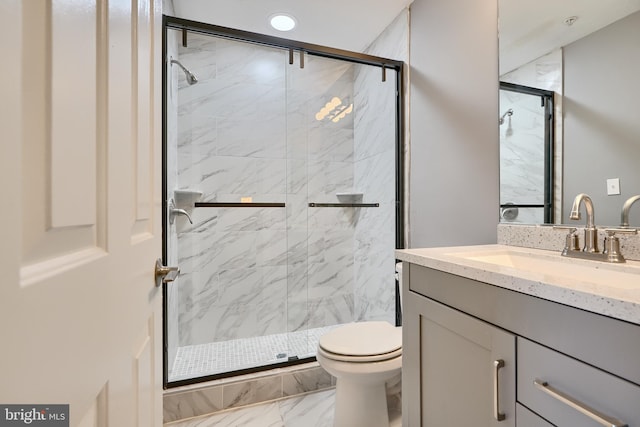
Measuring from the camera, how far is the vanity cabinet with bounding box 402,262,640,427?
546 mm

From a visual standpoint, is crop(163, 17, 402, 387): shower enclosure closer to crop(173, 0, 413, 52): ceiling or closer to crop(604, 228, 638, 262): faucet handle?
crop(173, 0, 413, 52): ceiling

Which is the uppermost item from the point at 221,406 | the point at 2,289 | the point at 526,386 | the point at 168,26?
the point at 168,26

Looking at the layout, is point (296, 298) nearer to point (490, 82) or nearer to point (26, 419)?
point (490, 82)

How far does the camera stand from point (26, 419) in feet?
1.03

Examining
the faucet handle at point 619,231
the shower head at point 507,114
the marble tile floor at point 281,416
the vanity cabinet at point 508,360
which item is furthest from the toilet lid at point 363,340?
the shower head at point 507,114

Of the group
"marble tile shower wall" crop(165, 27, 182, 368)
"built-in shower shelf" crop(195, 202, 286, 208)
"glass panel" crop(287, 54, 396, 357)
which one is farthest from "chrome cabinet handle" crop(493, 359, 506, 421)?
"built-in shower shelf" crop(195, 202, 286, 208)

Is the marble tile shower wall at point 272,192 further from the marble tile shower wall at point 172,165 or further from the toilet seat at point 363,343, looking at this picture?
the toilet seat at point 363,343

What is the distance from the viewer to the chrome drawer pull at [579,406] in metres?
0.53

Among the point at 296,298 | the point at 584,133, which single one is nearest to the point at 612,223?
the point at 584,133

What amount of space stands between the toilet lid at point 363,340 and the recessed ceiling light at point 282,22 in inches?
79.7

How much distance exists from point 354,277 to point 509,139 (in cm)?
164

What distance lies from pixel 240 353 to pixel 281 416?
59 cm

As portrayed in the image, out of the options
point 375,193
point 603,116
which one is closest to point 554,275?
point 603,116

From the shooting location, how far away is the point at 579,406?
57cm
